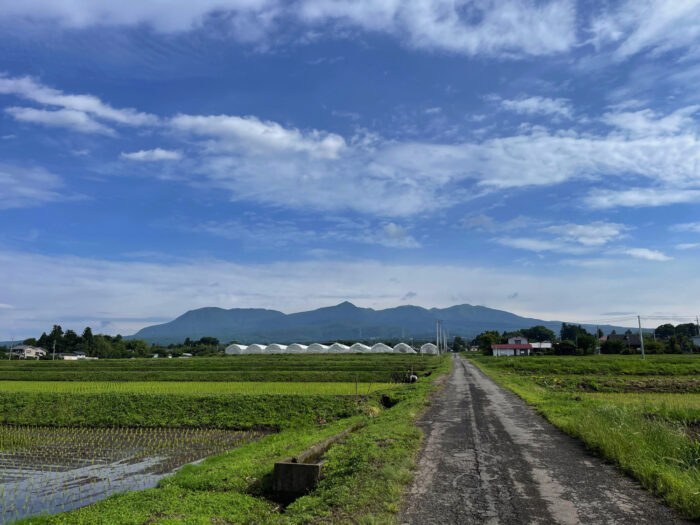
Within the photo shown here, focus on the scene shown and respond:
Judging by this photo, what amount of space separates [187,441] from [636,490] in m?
15.3

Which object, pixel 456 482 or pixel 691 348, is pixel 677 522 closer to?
pixel 456 482

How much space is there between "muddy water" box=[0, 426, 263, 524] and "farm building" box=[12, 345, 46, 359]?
11320cm

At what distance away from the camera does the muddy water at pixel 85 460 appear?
10.6 m

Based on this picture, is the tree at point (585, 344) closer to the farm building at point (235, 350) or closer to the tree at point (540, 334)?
the farm building at point (235, 350)

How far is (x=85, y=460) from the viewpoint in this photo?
571 inches

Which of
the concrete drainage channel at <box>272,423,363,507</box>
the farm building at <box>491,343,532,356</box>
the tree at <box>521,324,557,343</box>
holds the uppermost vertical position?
the tree at <box>521,324,557,343</box>

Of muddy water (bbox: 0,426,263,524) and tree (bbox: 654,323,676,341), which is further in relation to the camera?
tree (bbox: 654,323,676,341)

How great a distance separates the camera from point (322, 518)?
7.16 m

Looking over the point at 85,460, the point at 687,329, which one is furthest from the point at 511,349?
the point at 85,460

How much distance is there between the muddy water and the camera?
10562 millimetres

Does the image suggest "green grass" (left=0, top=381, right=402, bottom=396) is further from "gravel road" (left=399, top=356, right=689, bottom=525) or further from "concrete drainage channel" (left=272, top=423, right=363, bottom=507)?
"concrete drainage channel" (left=272, top=423, right=363, bottom=507)

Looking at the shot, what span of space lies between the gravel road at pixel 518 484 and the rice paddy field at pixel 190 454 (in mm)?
695

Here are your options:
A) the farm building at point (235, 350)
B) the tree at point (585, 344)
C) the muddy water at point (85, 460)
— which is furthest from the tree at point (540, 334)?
the muddy water at point (85, 460)

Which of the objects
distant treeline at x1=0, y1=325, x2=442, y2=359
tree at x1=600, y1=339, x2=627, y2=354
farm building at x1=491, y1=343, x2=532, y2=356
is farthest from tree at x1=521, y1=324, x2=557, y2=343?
distant treeline at x1=0, y1=325, x2=442, y2=359
